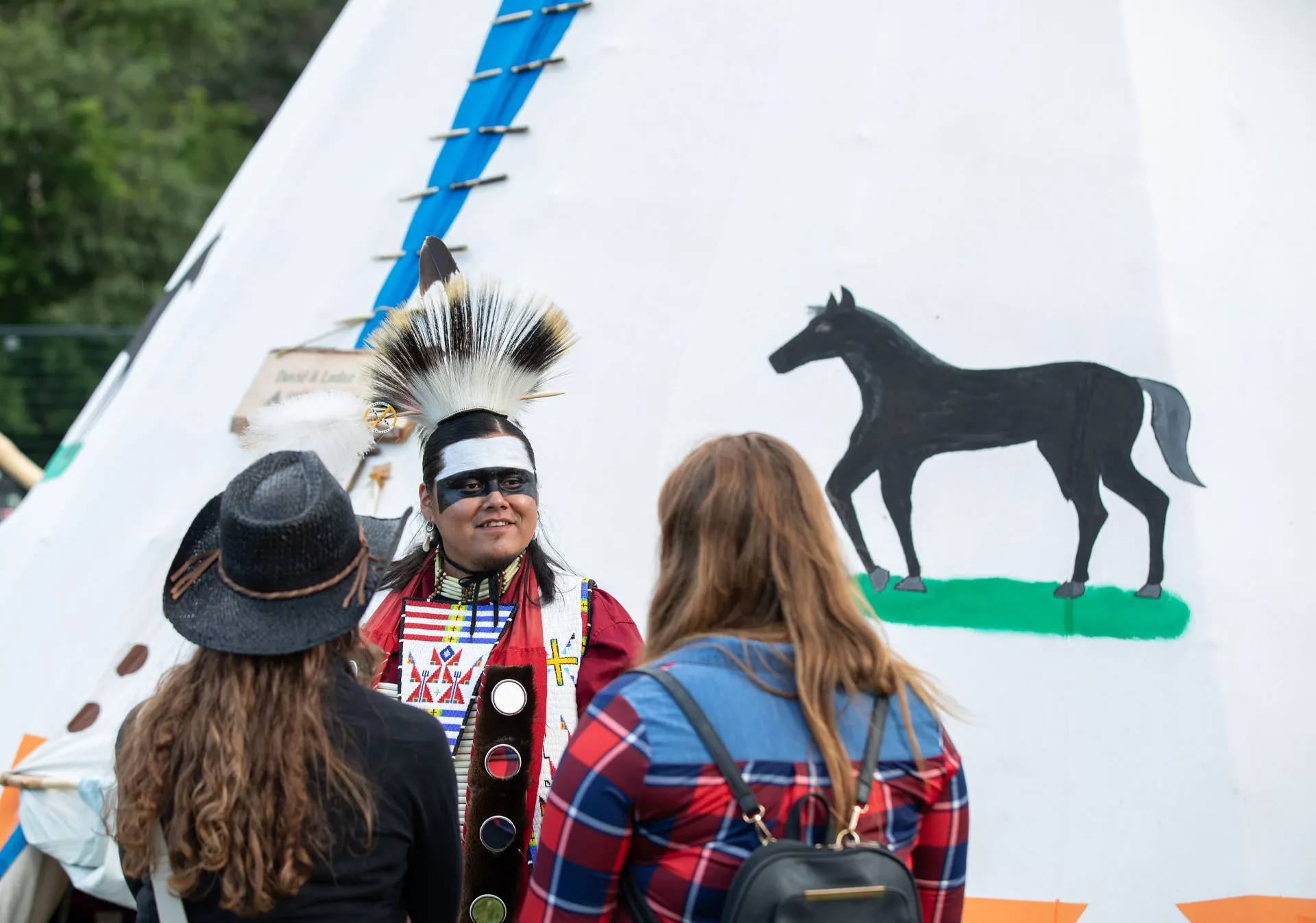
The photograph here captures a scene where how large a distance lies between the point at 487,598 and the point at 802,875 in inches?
44.9

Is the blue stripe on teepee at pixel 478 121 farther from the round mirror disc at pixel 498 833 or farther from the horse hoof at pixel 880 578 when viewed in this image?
the round mirror disc at pixel 498 833

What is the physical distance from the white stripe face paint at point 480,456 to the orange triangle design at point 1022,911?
1.58 meters

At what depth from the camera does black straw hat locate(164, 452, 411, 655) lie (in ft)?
5.12

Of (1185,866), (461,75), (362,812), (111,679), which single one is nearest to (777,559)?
(362,812)

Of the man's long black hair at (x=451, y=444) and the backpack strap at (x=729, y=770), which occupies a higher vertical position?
the backpack strap at (x=729, y=770)

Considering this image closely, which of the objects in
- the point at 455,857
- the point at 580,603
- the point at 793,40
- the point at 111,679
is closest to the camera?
the point at 455,857

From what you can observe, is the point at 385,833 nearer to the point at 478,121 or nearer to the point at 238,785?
the point at 238,785

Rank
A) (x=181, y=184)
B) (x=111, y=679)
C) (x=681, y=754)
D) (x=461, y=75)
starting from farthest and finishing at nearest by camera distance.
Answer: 1. (x=181, y=184)
2. (x=461, y=75)
3. (x=111, y=679)
4. (x=681, y=754)

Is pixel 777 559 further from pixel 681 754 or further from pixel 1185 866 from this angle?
pixel 1185 866

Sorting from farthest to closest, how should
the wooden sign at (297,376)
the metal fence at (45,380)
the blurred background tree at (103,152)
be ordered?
the blurred background tree at (103,152) < the metal fence at (45,380) < the wooden sign at (297,376)

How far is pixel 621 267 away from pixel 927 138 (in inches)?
38.0

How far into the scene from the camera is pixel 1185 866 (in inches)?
118

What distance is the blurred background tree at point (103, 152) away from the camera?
13.7m

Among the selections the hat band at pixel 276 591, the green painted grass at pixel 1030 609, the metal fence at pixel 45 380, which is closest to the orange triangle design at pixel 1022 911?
the green painted grass at pixel 1030 609
